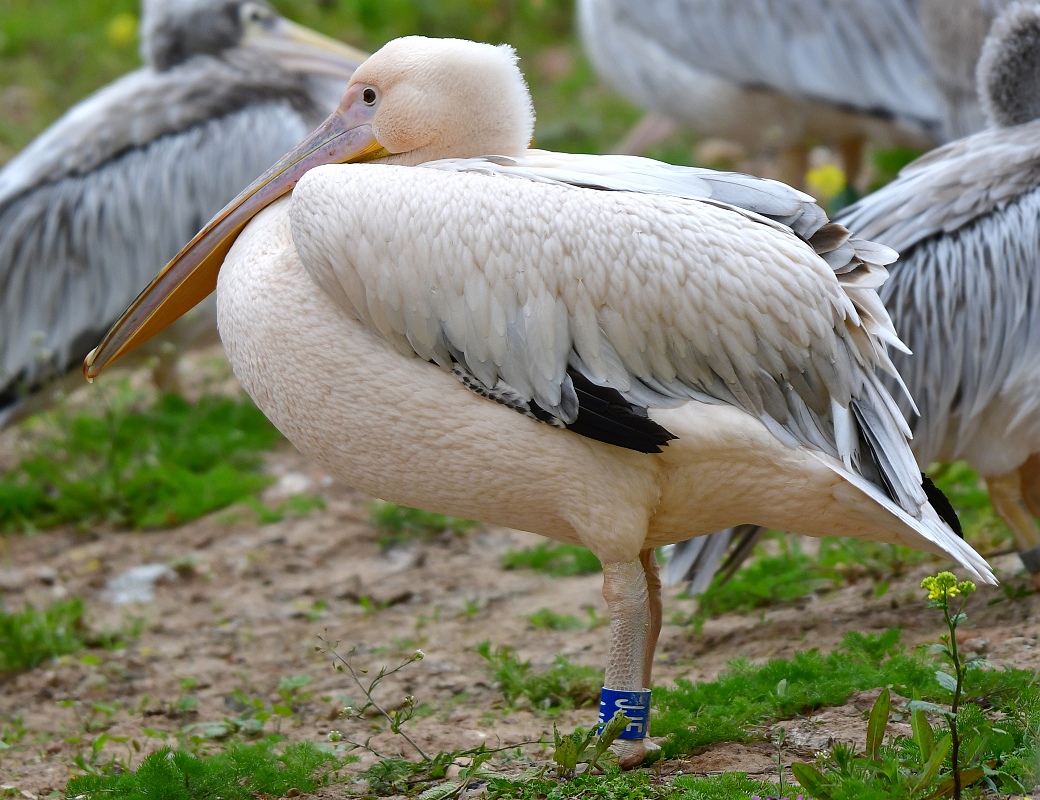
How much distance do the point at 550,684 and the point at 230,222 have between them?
58.5 inches

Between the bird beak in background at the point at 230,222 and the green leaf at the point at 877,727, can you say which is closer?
the green leaf at the point at 877,727

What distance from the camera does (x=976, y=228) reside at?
151 inches

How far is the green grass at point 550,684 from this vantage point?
12.0ft

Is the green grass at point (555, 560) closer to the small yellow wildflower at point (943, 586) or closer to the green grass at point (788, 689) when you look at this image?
the green grass at point (788, 689)

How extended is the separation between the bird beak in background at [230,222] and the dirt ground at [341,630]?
1089 millimetres

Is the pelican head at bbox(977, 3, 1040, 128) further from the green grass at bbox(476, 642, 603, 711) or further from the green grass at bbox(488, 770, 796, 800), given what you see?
the green grass at bbox(488, 770, 796, 800)

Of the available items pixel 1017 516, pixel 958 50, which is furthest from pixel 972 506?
pixel 958 50

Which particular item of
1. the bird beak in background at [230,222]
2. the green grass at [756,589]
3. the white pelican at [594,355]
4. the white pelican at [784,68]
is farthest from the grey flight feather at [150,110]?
the white pelican at [594,355]

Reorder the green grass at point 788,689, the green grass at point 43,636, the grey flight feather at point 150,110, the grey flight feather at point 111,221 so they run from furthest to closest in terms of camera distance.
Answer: the grey flight feather at point 150,110 < the grey flight feather at point 111,221 < the green grass at point 43,636 < the green grass at point 788,689

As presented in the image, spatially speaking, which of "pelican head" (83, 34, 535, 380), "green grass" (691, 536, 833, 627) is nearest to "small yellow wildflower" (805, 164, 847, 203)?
"green grass" (691, 536, 833, 627)

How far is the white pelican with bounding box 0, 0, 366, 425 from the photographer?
614 centimetres

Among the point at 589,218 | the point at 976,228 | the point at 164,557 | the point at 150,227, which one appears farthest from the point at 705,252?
the point at 150,227

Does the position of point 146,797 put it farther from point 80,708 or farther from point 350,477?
point 80,708

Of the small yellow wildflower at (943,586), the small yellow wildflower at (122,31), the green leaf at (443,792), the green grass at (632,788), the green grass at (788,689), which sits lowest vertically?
the green grass at (788,689)
